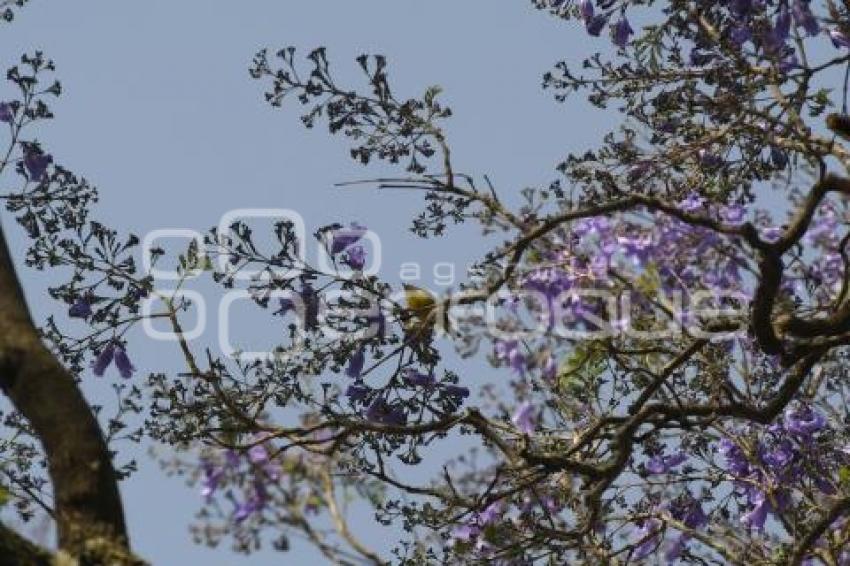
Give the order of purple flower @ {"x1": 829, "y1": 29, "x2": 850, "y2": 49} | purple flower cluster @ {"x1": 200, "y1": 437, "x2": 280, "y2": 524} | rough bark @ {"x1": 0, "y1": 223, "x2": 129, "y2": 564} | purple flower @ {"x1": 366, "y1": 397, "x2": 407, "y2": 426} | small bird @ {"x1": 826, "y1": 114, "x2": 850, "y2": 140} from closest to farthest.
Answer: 1. rough bark @ {"x1": 0, "y1": 223, "x2": 129, "y2": 564}
2. purple flower cluster @ {"x1": 200, "y1": 437, "x2": 280, "y2": 524}
3. small bird @ {"x1": 826, "y1": 114, "x2": 850, "y2": 140}
4. purple flower @ {"x1": 366, "y1": 397, "x2": 407, "y2": 426}
5. purple flower @ {"x1": 829, "y1": 29, "x2": 850, "y2": 49}

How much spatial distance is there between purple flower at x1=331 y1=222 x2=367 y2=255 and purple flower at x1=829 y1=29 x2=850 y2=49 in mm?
2903

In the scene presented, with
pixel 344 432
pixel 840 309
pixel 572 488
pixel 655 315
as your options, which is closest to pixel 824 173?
pixel 840 309

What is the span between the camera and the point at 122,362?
275 inches

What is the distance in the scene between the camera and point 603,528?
306 inches

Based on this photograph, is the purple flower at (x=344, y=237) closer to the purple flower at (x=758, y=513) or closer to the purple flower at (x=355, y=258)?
the purple flower at (x=355, y=258)

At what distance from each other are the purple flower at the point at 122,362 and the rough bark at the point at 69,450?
9.98 feet

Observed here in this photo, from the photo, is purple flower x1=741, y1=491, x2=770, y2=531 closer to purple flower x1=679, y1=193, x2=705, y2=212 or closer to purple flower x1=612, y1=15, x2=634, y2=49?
purple flower x1=679, y1=193, x2=705, y2=212

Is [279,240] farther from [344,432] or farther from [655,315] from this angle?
[655,315]

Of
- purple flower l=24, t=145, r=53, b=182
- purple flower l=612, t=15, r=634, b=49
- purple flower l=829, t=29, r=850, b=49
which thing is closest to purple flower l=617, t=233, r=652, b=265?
purple flower l=829, t=29, r=850, b=49

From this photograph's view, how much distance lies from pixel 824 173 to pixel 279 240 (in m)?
2.90

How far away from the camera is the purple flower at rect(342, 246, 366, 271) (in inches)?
264

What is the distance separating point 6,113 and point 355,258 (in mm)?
2649

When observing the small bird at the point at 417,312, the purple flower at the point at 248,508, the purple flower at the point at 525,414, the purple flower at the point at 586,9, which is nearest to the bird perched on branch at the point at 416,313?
the small bird at the point at 417,312

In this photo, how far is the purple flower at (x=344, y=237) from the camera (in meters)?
6.69
